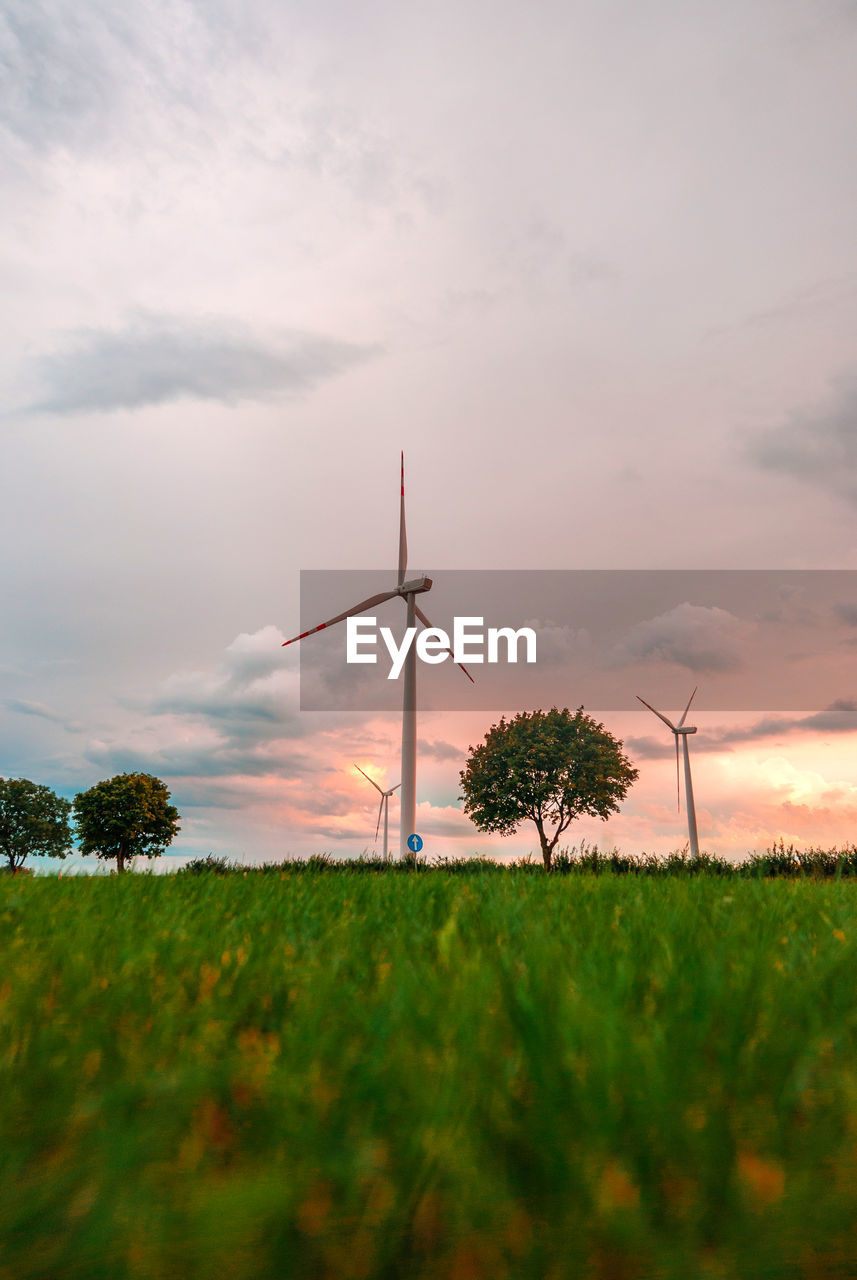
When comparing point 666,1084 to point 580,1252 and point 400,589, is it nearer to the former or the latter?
point 580,1252

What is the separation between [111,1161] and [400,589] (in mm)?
41868

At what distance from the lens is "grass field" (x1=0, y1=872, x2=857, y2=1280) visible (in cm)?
174

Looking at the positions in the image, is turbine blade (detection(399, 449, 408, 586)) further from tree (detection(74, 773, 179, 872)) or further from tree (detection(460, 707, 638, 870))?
tree (detection(74, 773, 179, 872))

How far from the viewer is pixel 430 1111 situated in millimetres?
2219

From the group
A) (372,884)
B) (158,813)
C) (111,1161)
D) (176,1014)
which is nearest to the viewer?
(111,1161)

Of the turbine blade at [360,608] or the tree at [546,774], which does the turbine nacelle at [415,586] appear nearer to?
the turbine blade at [360,608]

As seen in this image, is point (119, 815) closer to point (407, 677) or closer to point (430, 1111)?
point (407, 677)

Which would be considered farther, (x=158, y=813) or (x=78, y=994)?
(x=158, y=813)

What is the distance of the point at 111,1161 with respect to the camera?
201 cm

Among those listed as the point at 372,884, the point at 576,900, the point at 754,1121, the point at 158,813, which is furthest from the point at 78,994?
the point at 158,813

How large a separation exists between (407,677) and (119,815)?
37.4 metres

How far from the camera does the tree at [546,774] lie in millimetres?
54781

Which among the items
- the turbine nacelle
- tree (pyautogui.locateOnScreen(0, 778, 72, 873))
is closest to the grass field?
the turbine nacelle

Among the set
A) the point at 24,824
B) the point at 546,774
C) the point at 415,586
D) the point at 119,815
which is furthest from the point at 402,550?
the point at 24,824
